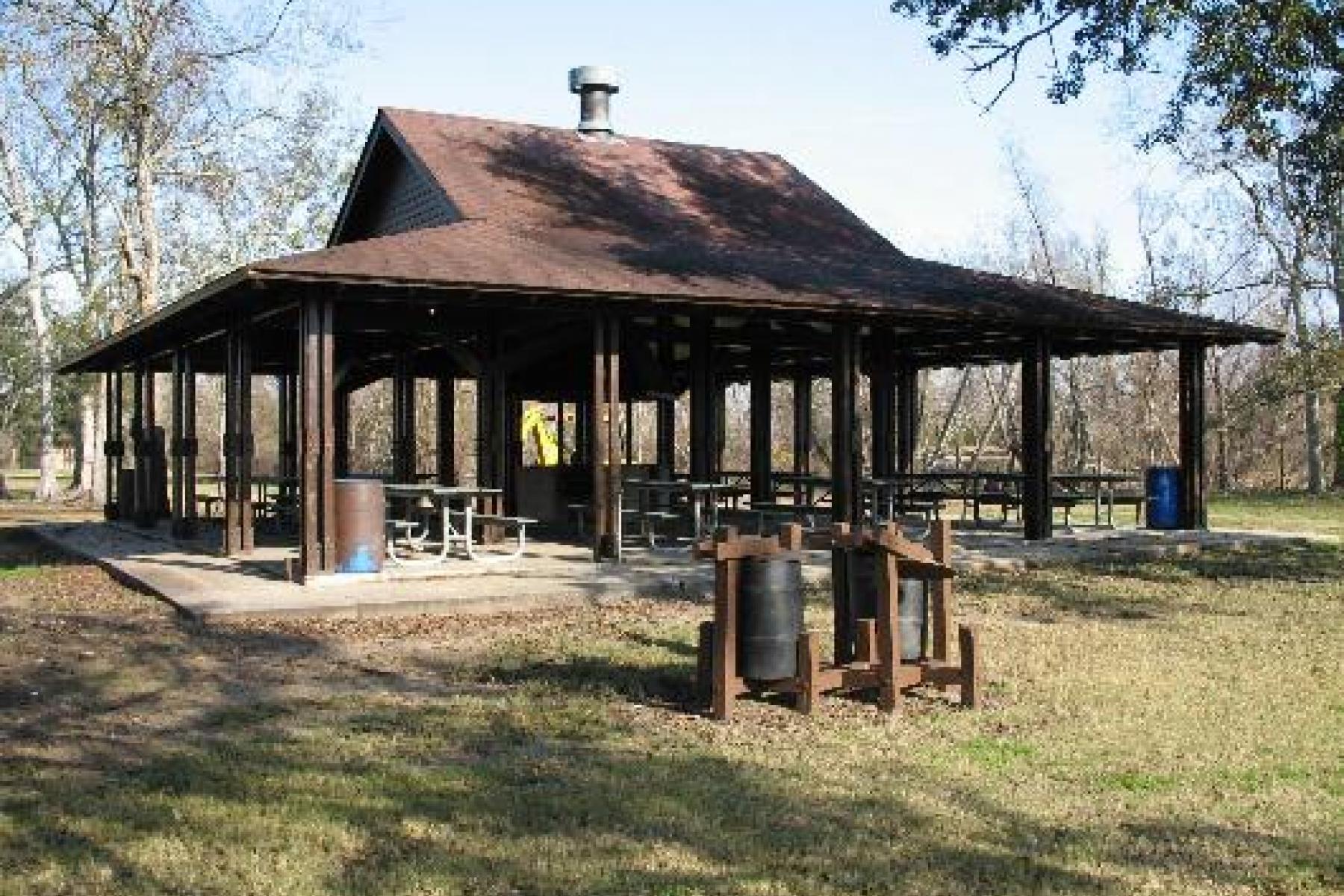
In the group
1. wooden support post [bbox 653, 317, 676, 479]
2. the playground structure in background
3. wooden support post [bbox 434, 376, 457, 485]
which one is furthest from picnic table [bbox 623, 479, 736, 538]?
the playground structure in background

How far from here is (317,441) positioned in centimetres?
1109

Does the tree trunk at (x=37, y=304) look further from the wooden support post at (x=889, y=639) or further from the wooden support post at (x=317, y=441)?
the wooden support post at (x=889, y=639)

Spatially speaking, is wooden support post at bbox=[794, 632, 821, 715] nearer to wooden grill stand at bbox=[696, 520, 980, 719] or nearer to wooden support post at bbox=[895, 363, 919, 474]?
wooden grill stand at bbox=[696, 520, 980, 719]

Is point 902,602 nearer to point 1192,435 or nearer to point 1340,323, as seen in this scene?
point 1192,435

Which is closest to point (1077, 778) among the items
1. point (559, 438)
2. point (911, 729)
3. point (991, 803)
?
point (991, 803)

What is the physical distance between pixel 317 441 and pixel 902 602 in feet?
18.7

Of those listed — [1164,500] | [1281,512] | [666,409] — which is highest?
[666,409]

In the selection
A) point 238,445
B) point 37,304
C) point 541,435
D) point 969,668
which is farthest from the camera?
point 37,304

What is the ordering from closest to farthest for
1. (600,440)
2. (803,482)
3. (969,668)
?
(969,668) < (600,440) < (803,482)

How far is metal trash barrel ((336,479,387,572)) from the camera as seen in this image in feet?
36.6

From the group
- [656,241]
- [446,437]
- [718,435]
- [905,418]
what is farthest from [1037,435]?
[446,437]

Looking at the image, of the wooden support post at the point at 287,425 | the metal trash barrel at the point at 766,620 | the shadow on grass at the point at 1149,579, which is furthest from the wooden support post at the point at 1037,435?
the wooden support post at the point at 287,425

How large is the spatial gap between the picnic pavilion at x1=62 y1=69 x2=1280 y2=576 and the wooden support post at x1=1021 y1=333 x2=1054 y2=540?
0.09 ft

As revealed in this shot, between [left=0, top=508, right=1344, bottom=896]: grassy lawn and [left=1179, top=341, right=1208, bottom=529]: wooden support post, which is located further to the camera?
[left=1179, top=341, right=1208, bottom=529]: wooden support post
